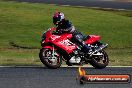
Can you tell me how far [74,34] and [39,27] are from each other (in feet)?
40.0

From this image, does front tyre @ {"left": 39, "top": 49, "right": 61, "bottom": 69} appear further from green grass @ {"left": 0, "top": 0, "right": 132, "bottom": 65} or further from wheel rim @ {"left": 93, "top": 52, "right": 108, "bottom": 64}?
green grass @ {"left": 0, "top": 0, "right": 132, "bottom": 65}

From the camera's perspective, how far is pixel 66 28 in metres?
14.3

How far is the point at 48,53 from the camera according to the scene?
46.6 feet

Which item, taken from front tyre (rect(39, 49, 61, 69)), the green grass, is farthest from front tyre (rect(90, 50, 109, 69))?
the green grass

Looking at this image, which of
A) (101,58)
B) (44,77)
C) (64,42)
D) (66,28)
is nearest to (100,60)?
(101,58)

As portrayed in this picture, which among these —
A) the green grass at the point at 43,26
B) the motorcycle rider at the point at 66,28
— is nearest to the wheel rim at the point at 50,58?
the motorcycle rider at the point at 66,28

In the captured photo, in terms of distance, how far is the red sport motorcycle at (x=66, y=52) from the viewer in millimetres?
14203

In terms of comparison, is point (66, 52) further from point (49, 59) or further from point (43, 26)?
point (43, 26)

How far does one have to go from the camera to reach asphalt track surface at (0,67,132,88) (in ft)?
35.9

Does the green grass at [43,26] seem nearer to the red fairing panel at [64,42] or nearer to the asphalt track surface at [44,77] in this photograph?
the red fairing panel at [64,42]

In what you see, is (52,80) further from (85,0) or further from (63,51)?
(85,0)

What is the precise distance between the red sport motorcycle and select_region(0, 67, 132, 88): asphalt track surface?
Answer: 0.81 ft

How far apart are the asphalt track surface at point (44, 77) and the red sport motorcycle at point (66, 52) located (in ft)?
0.81

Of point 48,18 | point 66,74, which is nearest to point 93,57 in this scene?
point 66,74
